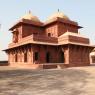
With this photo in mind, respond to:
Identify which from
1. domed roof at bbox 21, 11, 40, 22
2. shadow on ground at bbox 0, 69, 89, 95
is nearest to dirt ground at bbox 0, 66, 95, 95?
shadow on ground at bbox 0, 69, 89, 95

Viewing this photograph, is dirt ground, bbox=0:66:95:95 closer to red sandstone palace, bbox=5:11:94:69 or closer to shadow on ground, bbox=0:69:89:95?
shadow on ground, bbox=0:69:89:95

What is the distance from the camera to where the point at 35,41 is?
24766mm

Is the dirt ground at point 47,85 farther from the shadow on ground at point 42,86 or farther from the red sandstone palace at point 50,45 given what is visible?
the red sandstone palace at point 50,45

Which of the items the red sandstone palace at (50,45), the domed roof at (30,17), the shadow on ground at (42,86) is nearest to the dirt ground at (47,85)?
the shadow on ground at (42,86)

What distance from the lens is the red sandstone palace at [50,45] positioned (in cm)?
2481

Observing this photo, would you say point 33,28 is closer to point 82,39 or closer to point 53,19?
point 53,19

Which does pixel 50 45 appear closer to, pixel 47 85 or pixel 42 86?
pixel 47 85

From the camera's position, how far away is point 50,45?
85.3ft

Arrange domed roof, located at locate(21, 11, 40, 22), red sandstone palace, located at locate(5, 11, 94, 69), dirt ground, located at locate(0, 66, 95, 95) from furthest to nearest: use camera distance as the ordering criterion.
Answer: domed roof, located at locate(21, 11, 40, 22), red sandstone palace, located at locate(5, 11, 94, 69), dirt ground, located at locate(0, 66, 95, 95)

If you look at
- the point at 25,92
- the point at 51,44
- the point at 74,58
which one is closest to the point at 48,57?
the point at 51,44

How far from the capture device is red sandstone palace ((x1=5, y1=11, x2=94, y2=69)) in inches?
977

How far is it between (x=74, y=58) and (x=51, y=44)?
3786mm

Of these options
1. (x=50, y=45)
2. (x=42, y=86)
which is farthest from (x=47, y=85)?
(x=50, y=45)

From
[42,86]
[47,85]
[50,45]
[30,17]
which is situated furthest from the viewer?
[30,17]
